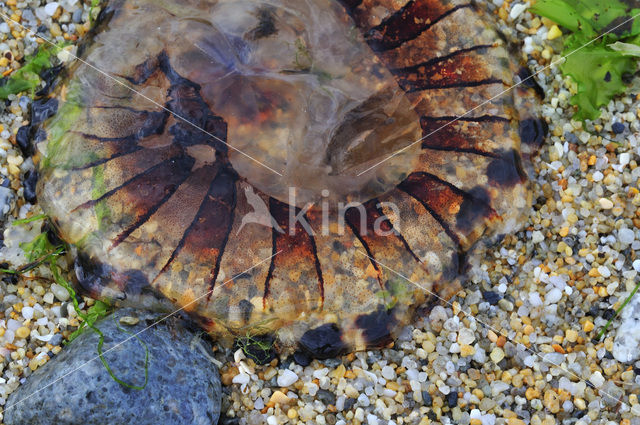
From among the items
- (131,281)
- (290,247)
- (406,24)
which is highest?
(406,24)

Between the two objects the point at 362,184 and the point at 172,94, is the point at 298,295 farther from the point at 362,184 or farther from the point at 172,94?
the point at 172,94

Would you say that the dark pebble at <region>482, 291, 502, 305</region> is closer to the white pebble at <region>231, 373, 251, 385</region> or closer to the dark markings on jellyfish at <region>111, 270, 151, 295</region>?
the white pebble at <region>231, 373, 251, 385</region>

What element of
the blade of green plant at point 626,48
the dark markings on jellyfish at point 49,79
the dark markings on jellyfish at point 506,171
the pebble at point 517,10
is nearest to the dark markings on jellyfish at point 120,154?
the dark markings on jellyfish at point 49,79

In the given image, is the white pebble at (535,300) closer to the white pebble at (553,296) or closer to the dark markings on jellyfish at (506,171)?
the white pebble at (553,296)

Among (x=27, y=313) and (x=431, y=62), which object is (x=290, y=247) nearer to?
(x=431, y=62)

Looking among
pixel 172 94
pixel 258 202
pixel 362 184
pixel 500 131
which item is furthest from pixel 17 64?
pixel 500 131

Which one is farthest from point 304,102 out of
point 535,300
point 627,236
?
point 627,236

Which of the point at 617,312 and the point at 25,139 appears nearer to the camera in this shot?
the point at 617,312

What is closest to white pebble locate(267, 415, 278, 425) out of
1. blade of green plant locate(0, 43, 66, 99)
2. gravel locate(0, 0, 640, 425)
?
gravel locate(0, 0, 640, 425)
